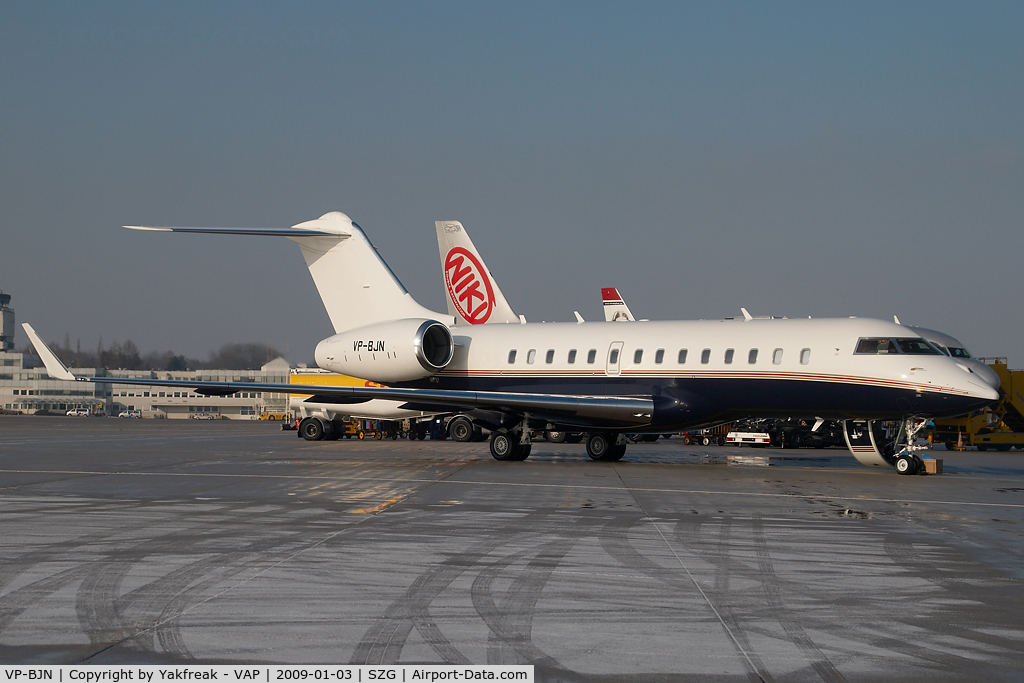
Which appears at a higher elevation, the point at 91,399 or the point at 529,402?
the point at 529,402

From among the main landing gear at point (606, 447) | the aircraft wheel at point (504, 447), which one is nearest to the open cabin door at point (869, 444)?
the main landing gear at point (606, 447)

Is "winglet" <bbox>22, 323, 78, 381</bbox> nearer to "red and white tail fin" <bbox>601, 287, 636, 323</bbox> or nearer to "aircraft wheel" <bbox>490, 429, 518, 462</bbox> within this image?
"aircraft wheel" <bbox>490, 429, 518, 462</bbox>

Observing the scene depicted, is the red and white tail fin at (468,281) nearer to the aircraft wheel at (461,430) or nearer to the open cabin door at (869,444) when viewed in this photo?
the aircraft wheel at (461,430)

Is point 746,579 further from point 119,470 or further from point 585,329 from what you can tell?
point 585,329

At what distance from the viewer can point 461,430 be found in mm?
38688

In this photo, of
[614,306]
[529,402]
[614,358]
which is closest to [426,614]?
[529,402]

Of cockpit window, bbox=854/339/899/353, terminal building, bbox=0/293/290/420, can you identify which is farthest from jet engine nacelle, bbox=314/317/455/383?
terminal building, bbox=0/293/290/420

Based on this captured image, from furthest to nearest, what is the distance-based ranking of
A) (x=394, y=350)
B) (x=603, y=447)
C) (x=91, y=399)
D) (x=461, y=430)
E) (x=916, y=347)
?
(x=91, y=399), (x=461, y=430), (x=394, y=350), (x=603, y=447), (x=916, y=347)

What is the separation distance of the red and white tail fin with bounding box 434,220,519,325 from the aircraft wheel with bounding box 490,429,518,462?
1100 centimetres

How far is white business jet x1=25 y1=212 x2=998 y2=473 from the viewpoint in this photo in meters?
20.2

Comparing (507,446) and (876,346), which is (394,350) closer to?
(507,446)

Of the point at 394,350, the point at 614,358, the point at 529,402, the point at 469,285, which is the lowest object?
the point at 529,402

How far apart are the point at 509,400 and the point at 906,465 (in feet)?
29.8

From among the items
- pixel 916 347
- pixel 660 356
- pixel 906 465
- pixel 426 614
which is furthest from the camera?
pixel 660 356
